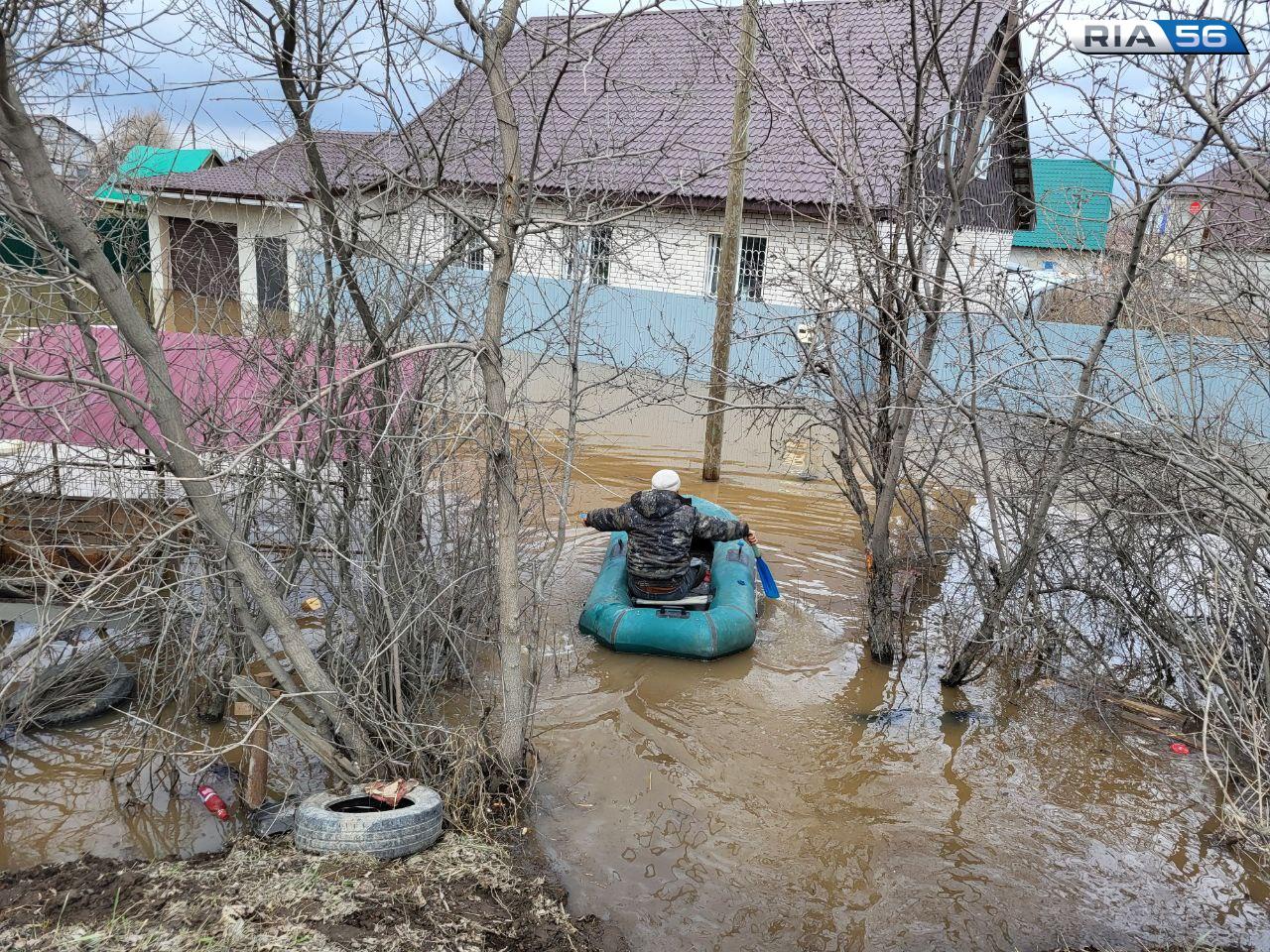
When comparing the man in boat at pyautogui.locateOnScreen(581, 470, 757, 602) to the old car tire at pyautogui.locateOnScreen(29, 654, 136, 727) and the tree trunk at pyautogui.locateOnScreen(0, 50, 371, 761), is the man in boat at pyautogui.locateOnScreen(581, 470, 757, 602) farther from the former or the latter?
the old car tire at pyautogui.locateOnScreen(29, 654, 136, 727)

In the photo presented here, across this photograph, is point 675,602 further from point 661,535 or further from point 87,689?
point 87,689

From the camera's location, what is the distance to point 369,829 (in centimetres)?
423

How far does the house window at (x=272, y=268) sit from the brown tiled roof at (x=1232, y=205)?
4952mm

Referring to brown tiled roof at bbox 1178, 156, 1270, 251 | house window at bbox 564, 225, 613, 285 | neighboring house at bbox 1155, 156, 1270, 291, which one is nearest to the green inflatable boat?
house window at bbox 564, 225, 613, 285

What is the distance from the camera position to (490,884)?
4.25m

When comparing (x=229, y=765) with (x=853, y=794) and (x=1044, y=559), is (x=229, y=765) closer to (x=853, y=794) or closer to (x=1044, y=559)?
(x=853, y=794)

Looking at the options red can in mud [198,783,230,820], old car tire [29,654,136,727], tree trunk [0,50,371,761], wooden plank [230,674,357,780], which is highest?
tree trunk [0,50,371,761]

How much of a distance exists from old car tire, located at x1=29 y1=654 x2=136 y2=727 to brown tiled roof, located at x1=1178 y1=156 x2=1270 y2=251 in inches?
259

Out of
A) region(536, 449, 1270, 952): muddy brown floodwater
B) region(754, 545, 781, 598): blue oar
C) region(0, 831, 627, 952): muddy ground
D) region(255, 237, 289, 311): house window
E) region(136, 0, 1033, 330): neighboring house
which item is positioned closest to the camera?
region(0, 831, 627, 952): muddy ground

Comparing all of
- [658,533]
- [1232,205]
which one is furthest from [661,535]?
[1232,205]

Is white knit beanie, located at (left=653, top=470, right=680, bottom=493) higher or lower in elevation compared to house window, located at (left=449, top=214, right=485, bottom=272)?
lower

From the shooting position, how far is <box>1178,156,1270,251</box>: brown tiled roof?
4.83 meters

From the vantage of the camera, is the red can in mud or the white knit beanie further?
the white knit beanie

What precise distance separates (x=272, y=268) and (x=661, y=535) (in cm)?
339
